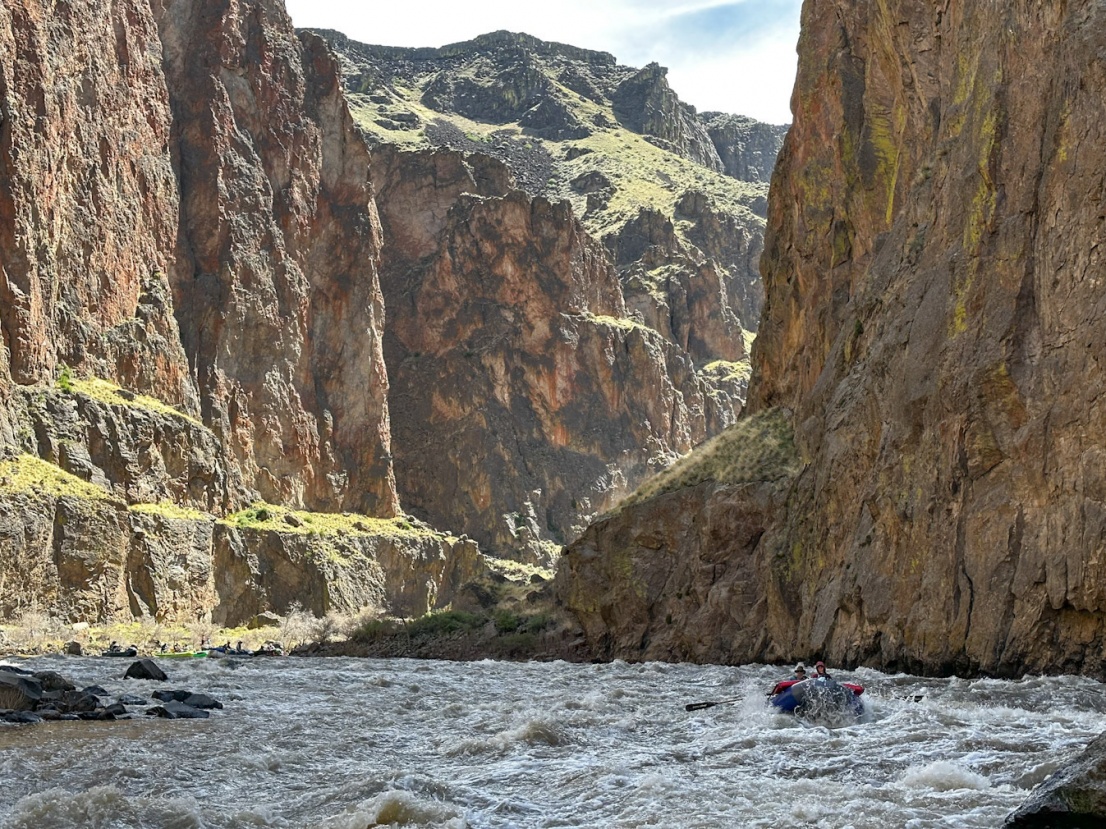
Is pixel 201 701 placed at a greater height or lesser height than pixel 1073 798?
lesser

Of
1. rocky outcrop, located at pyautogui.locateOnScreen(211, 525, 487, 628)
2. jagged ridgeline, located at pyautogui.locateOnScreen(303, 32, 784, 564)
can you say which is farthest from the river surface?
jagged ridgeline, located at pyautogui.locateOnScreen(303, 32, 784, 564)

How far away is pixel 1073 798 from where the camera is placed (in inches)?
432

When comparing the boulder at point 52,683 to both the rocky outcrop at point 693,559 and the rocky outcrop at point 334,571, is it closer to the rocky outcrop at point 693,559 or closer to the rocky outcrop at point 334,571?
the rocky outcrop at point 693,559

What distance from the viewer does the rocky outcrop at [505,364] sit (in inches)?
5477

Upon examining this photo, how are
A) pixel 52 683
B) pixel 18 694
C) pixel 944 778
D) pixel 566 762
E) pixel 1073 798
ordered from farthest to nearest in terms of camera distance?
pixel 52 683
pixel 18 694
pixel 566 762
pixel 944 778
pixel 1073 798

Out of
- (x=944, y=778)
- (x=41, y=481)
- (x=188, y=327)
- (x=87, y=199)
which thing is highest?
(x=87, y=199)

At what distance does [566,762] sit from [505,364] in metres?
125

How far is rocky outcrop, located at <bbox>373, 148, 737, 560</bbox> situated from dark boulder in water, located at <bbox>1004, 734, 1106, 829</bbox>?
12446cm

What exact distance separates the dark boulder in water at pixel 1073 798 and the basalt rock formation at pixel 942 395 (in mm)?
14887

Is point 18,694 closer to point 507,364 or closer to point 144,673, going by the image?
point 144,673

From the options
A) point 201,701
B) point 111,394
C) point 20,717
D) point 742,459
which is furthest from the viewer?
point 111,394

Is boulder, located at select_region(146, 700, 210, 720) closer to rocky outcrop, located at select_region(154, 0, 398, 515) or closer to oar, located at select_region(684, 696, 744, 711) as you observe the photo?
oar, located at select_region(684, 696, 744, 711)

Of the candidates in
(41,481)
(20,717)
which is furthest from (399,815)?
(41,481)

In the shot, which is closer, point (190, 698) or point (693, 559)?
point (190, 698)
